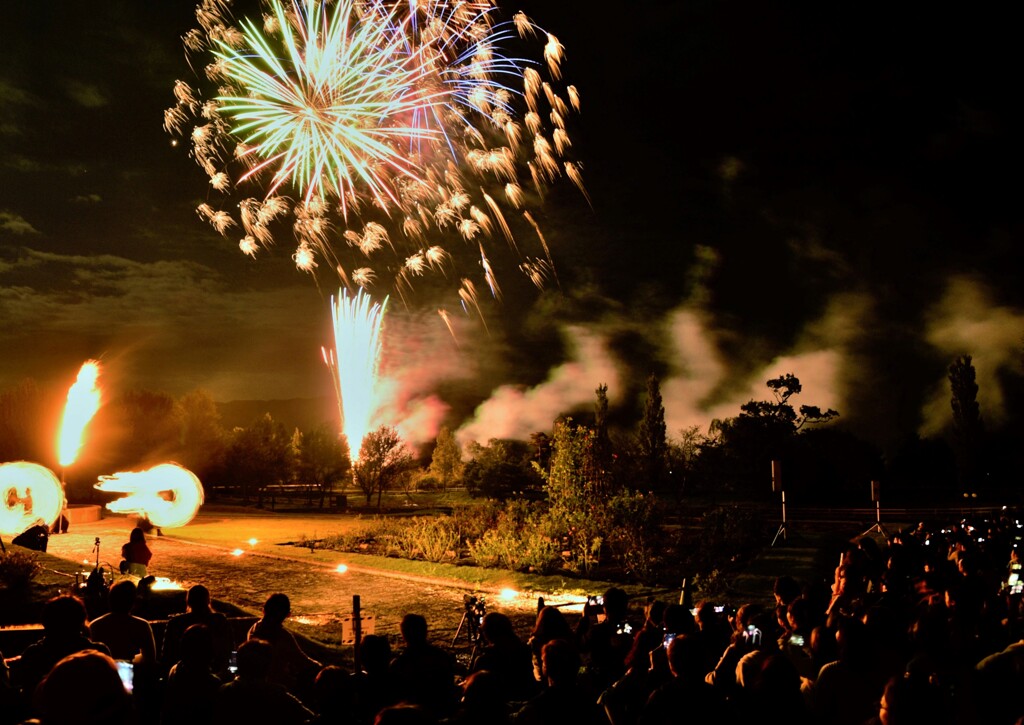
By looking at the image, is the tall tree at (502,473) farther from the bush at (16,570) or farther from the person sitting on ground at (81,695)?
the person sitting on ground at (81,695)

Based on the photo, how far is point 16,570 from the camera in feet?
46.4

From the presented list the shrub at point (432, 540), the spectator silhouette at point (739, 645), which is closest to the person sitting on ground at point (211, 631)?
the spectator silhouette at point (739, 645)

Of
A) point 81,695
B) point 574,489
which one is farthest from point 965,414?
A: point 81,695

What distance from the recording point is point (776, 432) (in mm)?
52438

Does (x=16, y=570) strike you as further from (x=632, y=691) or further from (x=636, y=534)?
(x=632, y=691)

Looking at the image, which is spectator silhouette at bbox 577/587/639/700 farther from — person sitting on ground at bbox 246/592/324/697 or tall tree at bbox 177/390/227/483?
tall tree at bbox 177/390/227/483

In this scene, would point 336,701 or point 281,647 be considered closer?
point 336,701

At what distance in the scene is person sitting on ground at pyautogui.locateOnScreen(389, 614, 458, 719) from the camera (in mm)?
4762

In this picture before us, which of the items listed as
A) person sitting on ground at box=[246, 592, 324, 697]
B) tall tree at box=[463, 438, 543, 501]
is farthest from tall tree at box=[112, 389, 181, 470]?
person sitting on ground at box=[246, 592, 324, 697]

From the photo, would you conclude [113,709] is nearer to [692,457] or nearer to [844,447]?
[692,457]

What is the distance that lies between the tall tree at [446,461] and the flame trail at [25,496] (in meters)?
52.4

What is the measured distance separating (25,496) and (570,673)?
23.3 meters

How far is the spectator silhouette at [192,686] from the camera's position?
4531 mm

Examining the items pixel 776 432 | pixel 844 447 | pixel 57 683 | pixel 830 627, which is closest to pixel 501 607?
pixel 830 627
